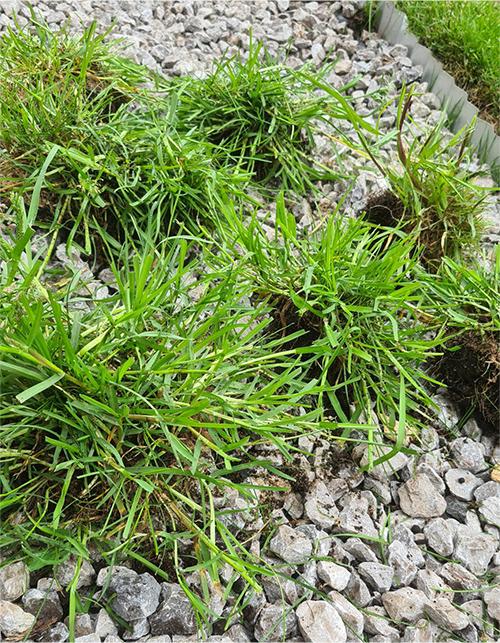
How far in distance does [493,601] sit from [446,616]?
6.0 inches

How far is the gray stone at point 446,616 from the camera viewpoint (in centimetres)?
165

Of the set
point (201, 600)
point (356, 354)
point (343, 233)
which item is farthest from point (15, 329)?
point (343, 233)

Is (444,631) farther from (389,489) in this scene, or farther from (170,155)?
(170,155)

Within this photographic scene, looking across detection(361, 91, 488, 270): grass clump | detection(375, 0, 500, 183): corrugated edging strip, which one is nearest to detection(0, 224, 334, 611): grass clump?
detection(361, 91, 488, 270): grass clump

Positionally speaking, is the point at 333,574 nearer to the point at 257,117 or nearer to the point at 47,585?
the point at 47,585

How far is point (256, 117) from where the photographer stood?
265 centimetres

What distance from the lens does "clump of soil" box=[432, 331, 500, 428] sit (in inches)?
85.4

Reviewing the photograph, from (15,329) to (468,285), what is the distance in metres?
1.38

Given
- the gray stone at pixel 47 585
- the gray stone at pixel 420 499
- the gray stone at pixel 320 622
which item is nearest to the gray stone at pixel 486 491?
the gray stone at pixel 420 499

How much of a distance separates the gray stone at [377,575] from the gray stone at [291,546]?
140 mm

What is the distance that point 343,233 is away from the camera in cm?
222

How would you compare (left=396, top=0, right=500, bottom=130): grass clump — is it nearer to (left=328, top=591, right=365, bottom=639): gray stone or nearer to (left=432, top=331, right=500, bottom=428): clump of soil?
(left=432, top=331, right=500, bottom=428): clump of soil

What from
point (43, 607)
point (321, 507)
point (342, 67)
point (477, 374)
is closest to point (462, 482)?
point (477, 374)

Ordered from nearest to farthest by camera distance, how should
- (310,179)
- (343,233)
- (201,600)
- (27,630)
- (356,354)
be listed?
1. (27,630)
2. (201,600)
3. (356,354)
4. (343,233)
5. (310,179)
